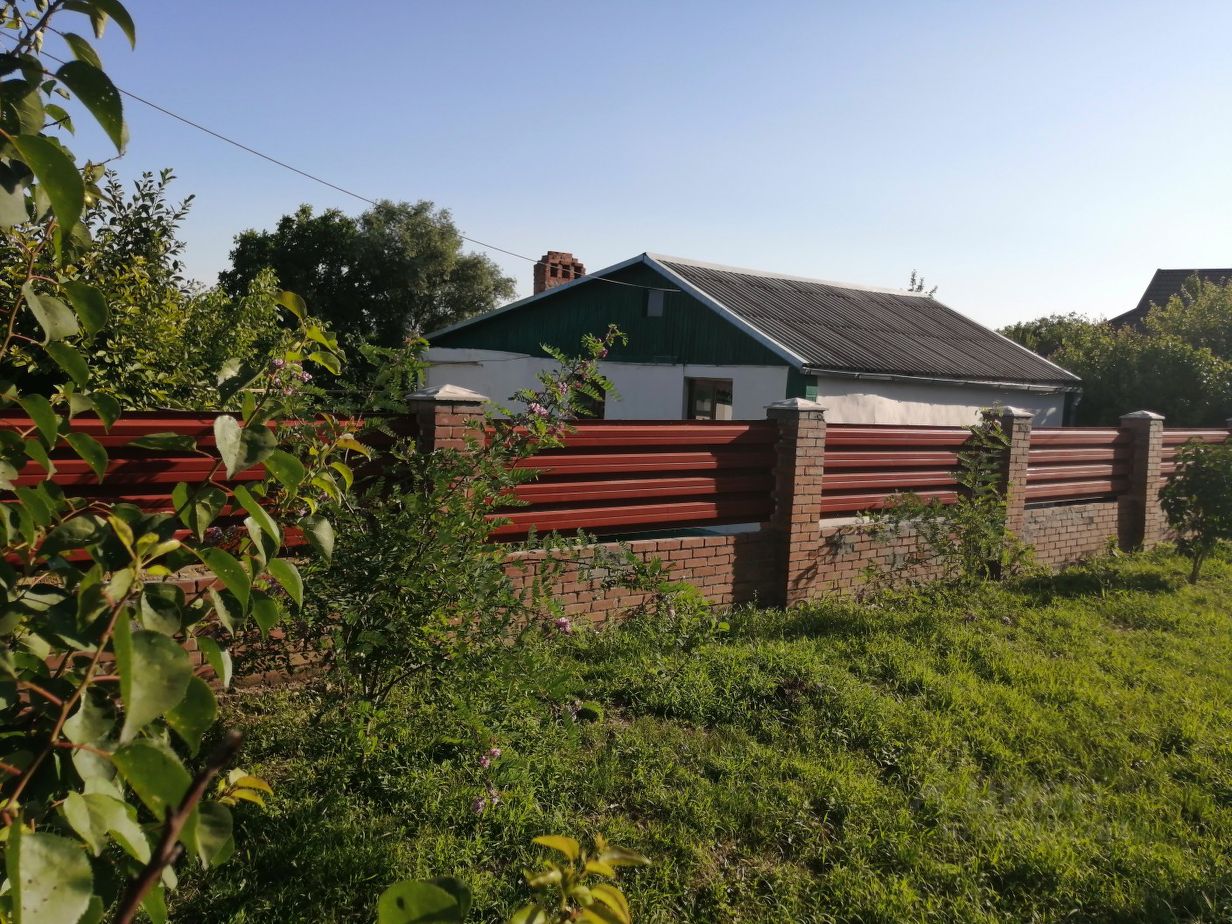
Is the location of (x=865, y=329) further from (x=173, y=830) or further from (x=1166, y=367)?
(x=173, y=830)

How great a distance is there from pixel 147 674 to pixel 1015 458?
8.91 meters

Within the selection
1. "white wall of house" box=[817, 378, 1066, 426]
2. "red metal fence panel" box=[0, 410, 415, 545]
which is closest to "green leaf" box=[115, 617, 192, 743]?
"red metal fence panel" box=[0, 410, 415, 545]

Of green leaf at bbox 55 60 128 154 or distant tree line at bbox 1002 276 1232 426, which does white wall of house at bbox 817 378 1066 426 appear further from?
green leaf at bbox 55 60 128 154

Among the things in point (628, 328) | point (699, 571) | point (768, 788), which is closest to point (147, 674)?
point (768, 788)

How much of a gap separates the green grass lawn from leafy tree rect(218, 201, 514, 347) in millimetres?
27792

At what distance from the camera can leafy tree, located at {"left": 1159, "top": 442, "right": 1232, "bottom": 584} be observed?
28.8ft

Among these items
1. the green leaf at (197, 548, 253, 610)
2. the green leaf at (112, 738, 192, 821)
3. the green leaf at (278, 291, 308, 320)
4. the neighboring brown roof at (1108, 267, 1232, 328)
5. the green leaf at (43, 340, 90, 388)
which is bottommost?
the green leaf at (112, 738, 192, 821)

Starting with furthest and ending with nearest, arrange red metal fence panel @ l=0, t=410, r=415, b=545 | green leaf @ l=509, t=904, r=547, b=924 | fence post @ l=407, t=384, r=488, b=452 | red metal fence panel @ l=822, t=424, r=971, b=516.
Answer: red metal fence panel @ l=822, t=424, r=971, b=516 < fence post @ l=407, t=384, r=488, b=452 < red metal fence panel @ l=0, t=410, r=415, b=545 < green leaf @ l=509, t=904, r=547, b=924

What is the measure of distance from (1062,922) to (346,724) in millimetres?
2789

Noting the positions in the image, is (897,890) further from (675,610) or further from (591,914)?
(591,914)

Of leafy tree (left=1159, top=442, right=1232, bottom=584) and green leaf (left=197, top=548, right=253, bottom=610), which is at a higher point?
green leaf (left=197, top=548, right=253, bottom=610)

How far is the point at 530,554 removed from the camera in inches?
215

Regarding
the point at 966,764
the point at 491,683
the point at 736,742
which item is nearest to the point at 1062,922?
the point at 966,764

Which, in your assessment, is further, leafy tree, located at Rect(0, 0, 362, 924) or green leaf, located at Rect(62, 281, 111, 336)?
green leaf, located at Rect(62, 281, 111, 336)
